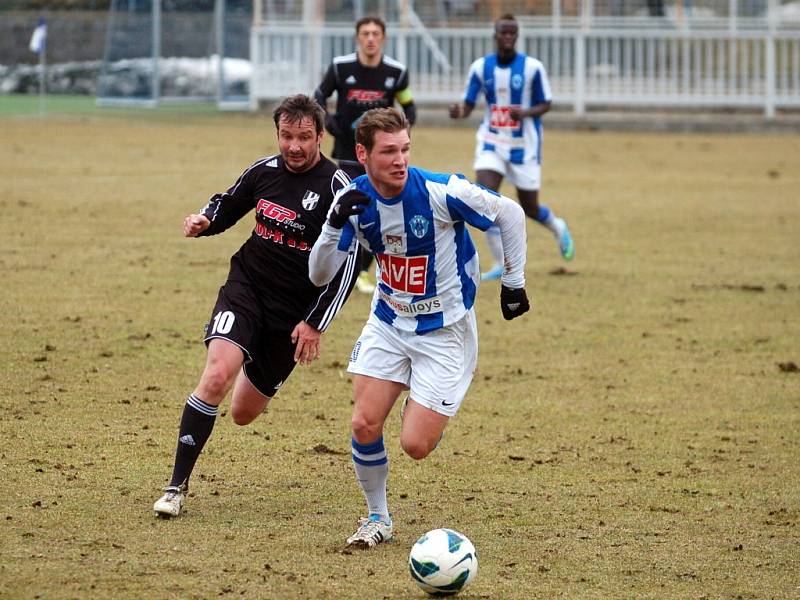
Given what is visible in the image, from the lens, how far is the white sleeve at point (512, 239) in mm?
5734

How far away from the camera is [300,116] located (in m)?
6.12

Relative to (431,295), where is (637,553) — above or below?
below

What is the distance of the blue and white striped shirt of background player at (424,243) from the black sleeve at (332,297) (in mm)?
199

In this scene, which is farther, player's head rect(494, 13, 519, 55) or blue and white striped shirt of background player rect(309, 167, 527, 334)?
player's head rect(494, 13, 519, 55)

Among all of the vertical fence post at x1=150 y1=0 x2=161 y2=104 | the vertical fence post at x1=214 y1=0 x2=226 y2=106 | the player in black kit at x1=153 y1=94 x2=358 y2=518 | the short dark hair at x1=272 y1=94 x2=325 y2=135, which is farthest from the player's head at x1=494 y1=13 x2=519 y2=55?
the vertical fence post at x1=214 y1=0 x2=226 y2=106

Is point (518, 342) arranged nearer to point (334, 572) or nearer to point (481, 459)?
point (481, 459)

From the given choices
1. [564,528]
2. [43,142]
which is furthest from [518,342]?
[43,142]

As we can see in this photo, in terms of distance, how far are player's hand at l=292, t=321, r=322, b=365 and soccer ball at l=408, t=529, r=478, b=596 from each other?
3.86ft

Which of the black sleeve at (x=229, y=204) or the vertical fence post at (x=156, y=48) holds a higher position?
the vertical fence post at (x=156, y=48)

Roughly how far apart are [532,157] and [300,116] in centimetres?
697

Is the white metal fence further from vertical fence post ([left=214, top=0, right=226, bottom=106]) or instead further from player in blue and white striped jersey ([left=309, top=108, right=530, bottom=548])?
player in blue and white striped jersey ([left=309, top=108, right=530, bottom=548])

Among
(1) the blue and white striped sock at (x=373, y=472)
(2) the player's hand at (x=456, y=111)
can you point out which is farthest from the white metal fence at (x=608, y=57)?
(1) the blue and white striped sock at (x=373, y=472)

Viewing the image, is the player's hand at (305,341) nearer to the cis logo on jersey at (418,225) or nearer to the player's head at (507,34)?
the cis logo on jersey at (418,225)

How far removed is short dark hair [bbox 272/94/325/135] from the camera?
6.12 metres
